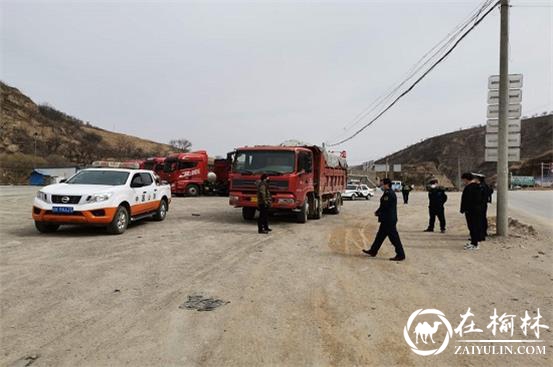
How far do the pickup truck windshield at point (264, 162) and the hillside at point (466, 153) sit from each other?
82124mm

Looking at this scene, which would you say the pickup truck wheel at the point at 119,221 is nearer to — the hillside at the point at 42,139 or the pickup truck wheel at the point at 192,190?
the pickup truck wheel at the point at 192,190

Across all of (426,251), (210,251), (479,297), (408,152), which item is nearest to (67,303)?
(210,251)

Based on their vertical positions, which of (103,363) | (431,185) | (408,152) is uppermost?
(408,152)

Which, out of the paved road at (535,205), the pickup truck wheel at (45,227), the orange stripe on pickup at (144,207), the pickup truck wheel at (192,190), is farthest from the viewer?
the pickup truck wheel at (192,190)

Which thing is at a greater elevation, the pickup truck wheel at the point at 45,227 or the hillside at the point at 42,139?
the hillside at the point at 42,139

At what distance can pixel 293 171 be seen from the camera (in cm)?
1363

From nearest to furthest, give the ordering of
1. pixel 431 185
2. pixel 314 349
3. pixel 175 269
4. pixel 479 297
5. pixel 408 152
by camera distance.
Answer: pixel 314 349 → pixel 479 297 → pixel 175 269 → pixel 431 185 → pixel 408 152

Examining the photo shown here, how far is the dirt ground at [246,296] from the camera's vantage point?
4.05 meters

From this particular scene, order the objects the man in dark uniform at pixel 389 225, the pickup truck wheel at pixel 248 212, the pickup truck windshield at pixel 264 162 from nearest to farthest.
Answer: the man in dark uniform at pixel 389 225, the pickup truck windshield at pixel 264 162, the pickup truck wheel at pixel 248 212

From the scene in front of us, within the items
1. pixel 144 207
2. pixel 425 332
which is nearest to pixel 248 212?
pixel 144 207

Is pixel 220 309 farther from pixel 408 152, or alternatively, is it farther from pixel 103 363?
pixel 408 152

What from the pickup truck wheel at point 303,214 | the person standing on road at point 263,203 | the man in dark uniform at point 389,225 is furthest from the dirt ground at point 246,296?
the pickup truck wheel at point 303,214

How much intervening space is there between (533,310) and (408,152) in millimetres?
153639

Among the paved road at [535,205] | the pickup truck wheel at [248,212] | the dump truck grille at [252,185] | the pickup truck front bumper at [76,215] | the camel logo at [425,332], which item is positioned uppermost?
the dump truck grille at [252,185]
